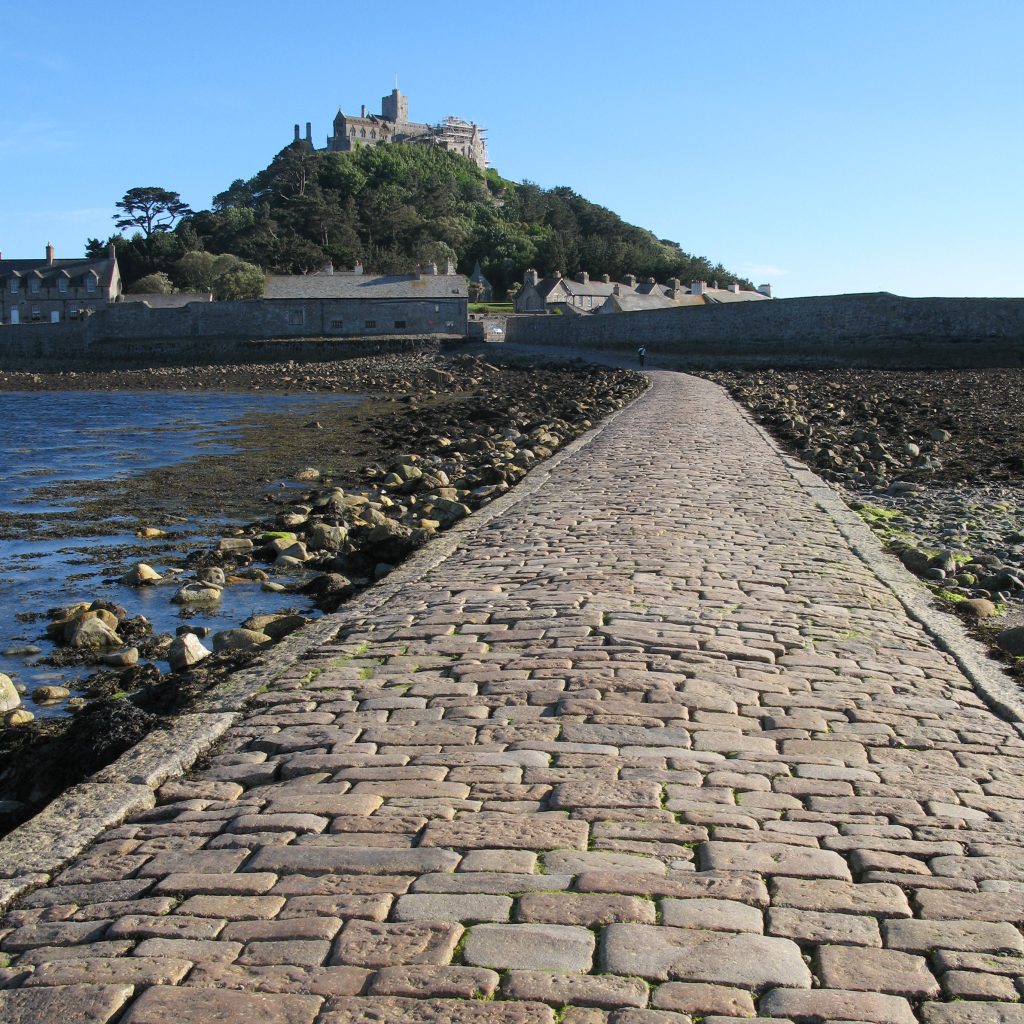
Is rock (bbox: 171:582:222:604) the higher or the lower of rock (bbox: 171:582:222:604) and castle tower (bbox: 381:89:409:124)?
the lower

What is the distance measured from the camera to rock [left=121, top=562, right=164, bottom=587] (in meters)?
9.95

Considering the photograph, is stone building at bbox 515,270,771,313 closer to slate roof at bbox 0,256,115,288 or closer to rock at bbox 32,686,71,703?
slate roof at bbox 0,256,115,288

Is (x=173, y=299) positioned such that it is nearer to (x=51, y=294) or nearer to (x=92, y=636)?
(x=51, y=294)

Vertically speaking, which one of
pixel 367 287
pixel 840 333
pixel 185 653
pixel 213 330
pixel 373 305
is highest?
pixel 367 287

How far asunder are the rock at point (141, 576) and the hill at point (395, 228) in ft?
244

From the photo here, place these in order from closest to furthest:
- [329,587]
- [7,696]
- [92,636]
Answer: [7,696] → [92,636] → [329,587]

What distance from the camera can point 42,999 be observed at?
2646 mm

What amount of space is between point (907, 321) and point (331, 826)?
1562 inches

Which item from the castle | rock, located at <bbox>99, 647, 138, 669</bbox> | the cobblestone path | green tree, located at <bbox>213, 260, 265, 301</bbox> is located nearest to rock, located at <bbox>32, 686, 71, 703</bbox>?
rock, located at <bbox>99, 647, 138, 669</bbox>

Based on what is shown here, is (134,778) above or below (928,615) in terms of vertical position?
below

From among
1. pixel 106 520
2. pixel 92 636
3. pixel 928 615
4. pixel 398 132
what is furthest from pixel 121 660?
pixel 398 132

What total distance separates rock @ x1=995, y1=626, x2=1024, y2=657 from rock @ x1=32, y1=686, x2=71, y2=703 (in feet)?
18.1

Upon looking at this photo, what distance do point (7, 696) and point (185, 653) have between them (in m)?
1.06

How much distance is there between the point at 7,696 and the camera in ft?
20.9
